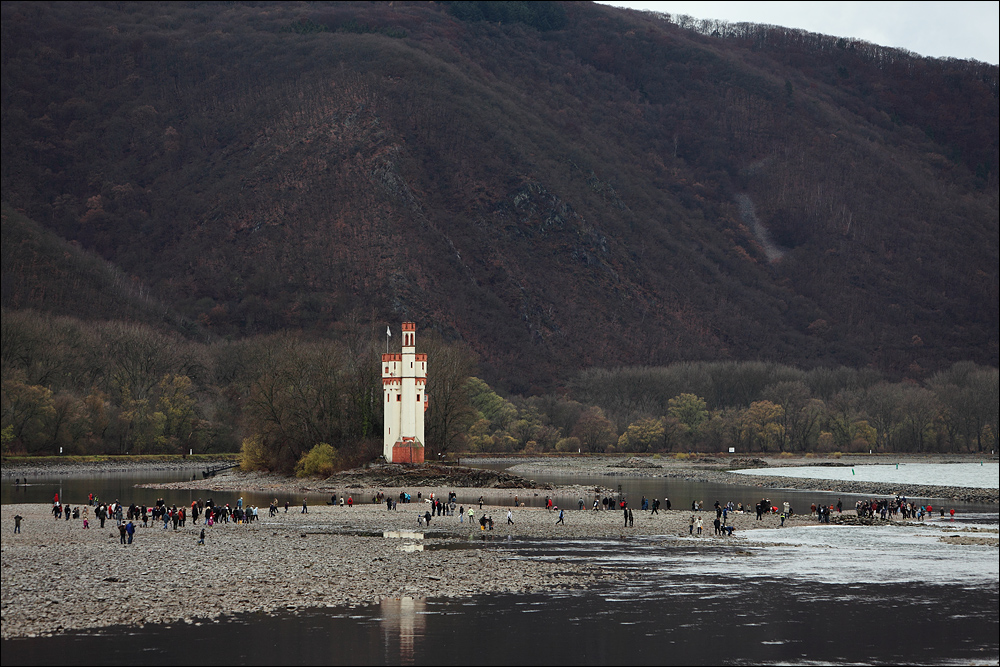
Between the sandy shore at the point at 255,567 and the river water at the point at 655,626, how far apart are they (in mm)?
1806

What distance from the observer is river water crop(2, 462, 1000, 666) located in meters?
31.6

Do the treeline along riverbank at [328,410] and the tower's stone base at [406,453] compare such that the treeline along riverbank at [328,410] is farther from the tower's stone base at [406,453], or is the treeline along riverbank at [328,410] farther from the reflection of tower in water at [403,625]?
the reflection of tower in water at [403,625]

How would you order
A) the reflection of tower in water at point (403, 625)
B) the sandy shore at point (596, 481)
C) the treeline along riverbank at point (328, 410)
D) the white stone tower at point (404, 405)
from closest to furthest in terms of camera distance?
the reflection of tower in water at point (403, 625) < the sandy shore at point (596, 481) < the white stone tower at point (404, 405) < the treeline along riverbank at point (328, 410)

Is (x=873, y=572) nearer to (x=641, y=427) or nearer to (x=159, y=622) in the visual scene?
(x=159, y=622)

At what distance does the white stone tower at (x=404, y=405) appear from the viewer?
98000mm

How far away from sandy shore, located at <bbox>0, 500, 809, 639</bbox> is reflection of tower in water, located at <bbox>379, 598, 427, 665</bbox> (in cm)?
125

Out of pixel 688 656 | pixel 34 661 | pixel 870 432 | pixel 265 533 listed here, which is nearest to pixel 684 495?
pixel 265 533

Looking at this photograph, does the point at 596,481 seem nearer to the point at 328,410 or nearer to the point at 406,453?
the point at 406,453

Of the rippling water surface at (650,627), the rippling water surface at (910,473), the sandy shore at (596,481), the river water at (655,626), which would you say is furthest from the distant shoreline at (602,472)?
the rippling water surface at (650,627)

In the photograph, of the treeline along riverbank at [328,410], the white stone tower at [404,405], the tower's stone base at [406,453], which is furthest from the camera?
the treeline along riverbank at [328,410]

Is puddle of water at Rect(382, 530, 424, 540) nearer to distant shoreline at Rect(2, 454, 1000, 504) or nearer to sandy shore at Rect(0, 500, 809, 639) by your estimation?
sandy shore at Rect(0, 500, 809, 639)

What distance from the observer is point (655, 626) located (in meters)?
35.4

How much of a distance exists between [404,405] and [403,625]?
209ft

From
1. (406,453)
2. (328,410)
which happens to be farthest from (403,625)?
(328,410)
